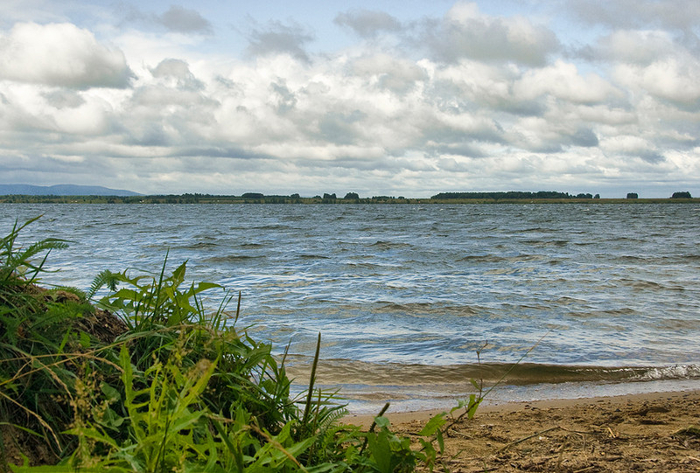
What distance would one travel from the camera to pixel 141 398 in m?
1.88

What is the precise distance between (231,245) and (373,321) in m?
17.5

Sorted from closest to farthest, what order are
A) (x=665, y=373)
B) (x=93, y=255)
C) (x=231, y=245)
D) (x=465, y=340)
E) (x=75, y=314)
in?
(x=75, y=314), (x=665, y=373), (x=465, y=340), (x=93, y=255), (x=231, y=245)

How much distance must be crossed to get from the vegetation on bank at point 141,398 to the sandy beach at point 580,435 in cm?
51

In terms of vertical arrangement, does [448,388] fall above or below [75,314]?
below

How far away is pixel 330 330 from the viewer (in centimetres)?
862

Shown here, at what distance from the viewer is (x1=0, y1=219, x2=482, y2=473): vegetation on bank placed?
1.36m

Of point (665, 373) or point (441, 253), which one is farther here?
point (441, 253)

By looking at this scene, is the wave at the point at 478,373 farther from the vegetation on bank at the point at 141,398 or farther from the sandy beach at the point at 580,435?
the vegetation on bank at the point at 141,398

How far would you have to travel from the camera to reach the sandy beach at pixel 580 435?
3.25m

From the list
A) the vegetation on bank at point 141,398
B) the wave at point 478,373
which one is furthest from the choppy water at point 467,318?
the vegetation on bank at point 141,398

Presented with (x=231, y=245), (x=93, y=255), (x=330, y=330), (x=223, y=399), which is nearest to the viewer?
(x=223, y=399)

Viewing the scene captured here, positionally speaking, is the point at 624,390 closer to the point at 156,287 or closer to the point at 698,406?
the point at 698,406

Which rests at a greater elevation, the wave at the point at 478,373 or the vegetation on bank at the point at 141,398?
the vegetation on bank at the point at 141,398

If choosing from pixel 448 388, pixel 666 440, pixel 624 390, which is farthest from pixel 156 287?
pixel 624 390
